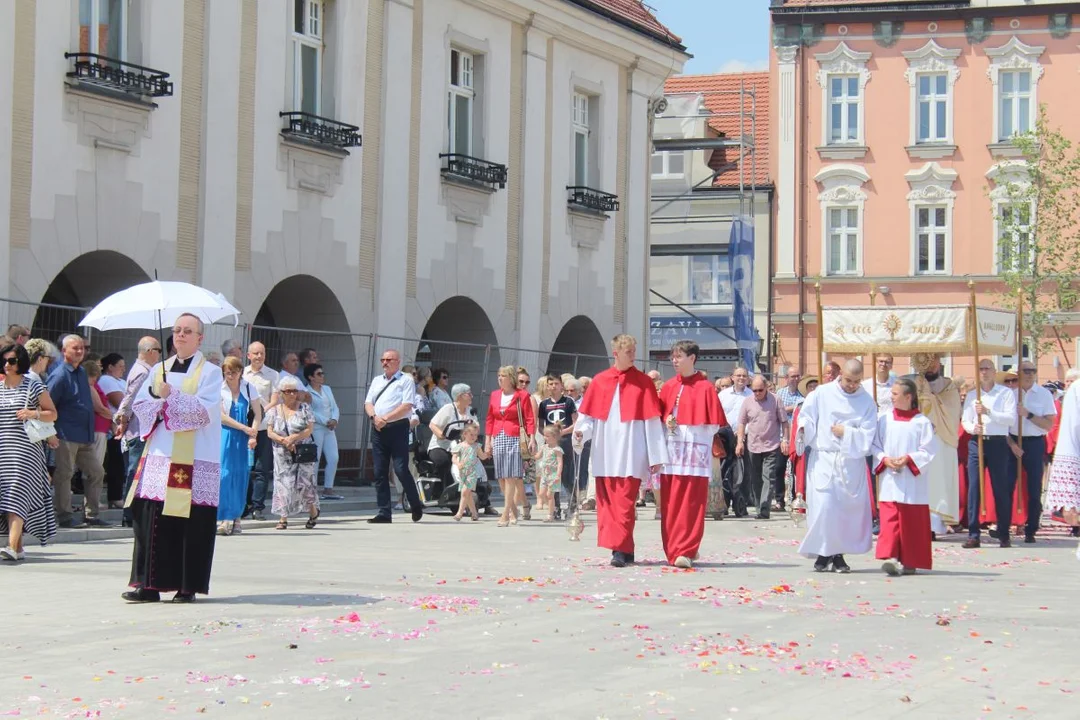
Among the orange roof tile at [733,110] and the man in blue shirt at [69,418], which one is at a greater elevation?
the orange roof tile at [733,110]

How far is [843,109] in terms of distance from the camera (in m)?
49.4

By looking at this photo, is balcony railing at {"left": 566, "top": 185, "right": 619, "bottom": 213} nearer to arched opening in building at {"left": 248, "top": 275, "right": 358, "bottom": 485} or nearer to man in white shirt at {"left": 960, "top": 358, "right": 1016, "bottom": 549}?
arched opening in building at {"left": 248, "top": 275, "right": 358, "bottom": 485}

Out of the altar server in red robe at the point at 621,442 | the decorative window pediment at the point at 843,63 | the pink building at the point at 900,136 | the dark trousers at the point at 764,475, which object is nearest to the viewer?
the altar server in red robe at the point at 621,442

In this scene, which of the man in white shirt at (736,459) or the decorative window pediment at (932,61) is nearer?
Answer: the man in white shirt at (736,459)

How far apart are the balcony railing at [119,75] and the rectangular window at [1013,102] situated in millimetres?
32580

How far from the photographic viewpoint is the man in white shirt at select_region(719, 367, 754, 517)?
22.5 meters

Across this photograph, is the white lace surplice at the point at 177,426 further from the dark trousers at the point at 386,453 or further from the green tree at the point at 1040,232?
the green tree at the point at 1040,232

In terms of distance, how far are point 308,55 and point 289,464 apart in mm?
8159

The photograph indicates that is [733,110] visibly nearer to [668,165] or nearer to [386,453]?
[668,165]

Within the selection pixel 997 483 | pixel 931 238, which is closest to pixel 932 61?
pixel 931 238

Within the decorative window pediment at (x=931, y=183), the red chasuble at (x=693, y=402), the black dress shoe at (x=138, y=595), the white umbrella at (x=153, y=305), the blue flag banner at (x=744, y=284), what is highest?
the decorative window pediment at (x=931, y=183)

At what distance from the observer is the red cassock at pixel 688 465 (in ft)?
46.2

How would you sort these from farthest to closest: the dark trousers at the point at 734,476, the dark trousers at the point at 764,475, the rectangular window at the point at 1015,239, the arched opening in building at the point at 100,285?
the rectangular window at the point at 1015,239 < the dark trousers at the point at 734,476 < the dark trousers at the point at 764,475 < the arched opening in building at the point at 100,285

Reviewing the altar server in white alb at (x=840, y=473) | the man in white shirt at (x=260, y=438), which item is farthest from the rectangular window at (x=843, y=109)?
the altar server in white alb at (x=840, y=473)
